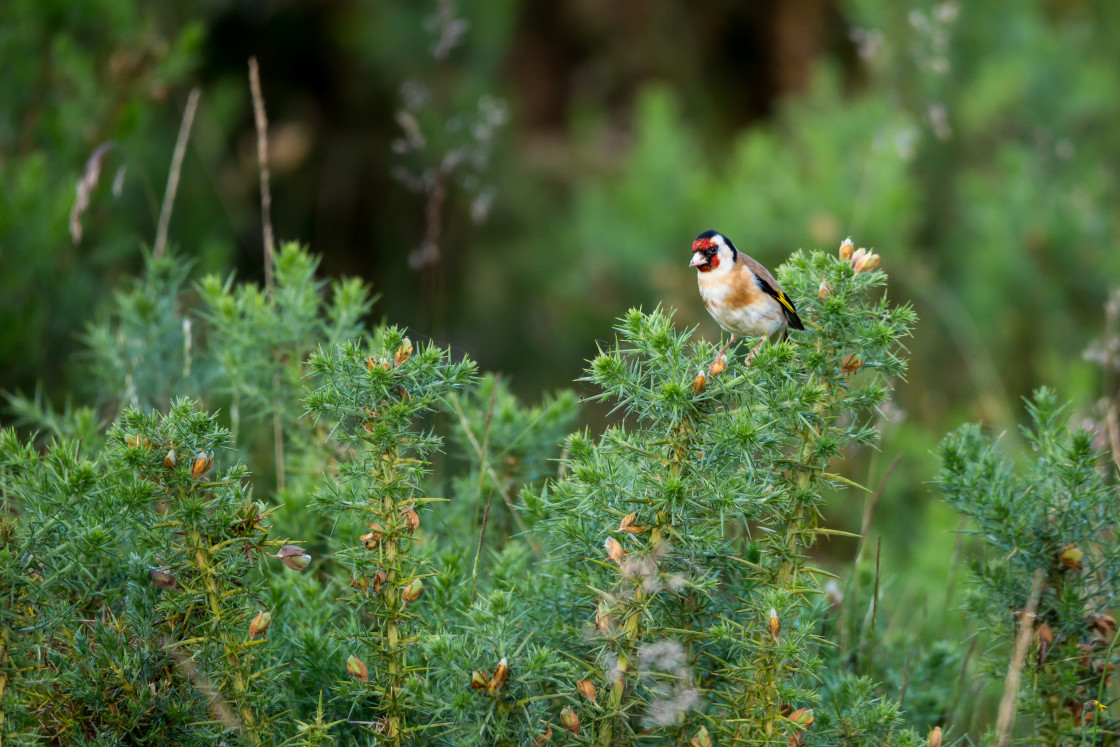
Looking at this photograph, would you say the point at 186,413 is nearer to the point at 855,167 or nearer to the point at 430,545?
the point at 430,545

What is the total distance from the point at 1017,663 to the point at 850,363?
569mm

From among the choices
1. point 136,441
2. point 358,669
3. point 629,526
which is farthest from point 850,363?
point 136,441

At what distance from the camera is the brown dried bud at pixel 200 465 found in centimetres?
165

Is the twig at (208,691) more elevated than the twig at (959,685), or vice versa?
the twig at (959,685)

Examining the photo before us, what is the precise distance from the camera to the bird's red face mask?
265 centimetres

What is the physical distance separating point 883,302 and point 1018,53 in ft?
19.5

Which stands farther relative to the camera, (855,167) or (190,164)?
(190,164)

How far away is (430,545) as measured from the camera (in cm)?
218

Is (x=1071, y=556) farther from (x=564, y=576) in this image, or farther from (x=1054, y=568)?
(x=564, y=576)

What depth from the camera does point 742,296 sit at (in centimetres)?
240

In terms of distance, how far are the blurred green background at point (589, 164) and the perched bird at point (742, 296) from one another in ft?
3.22

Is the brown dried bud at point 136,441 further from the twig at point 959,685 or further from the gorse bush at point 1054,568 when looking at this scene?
the twig at point 959,685

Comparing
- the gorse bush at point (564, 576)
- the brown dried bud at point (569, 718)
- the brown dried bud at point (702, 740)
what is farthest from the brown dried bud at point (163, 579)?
the brown dried bud at point (702, 740)

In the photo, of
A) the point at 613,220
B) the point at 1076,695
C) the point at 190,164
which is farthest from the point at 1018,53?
the point at 1076,695
